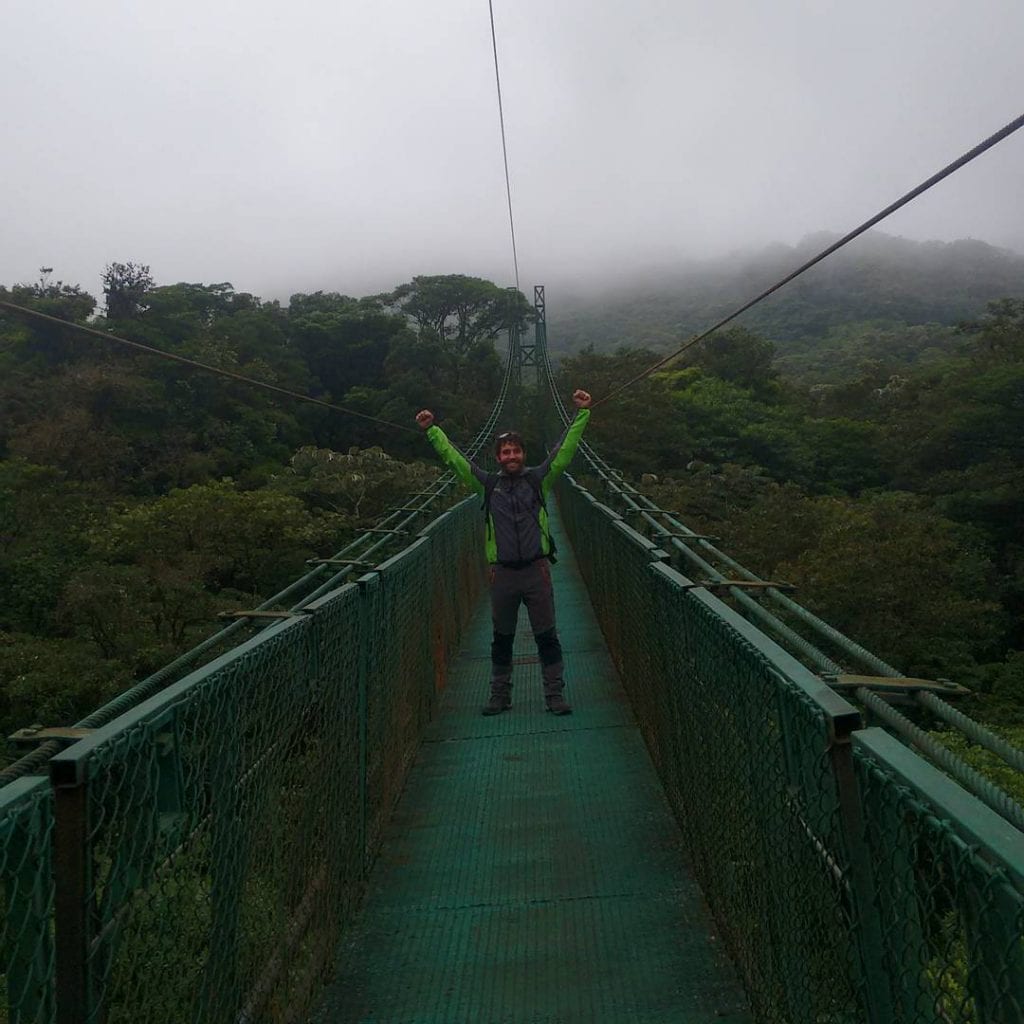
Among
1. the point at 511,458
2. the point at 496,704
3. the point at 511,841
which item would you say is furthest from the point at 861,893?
the point at 496,704

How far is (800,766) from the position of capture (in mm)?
1573

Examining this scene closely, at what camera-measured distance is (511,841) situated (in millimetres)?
3057

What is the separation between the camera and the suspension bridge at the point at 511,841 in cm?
118

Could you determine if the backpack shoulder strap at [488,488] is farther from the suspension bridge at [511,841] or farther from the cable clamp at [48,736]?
the cable clamp at [48,736]

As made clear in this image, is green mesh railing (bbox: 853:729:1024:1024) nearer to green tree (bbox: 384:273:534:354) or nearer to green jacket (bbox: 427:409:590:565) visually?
green jacket (bbox: 427:409:590:565)

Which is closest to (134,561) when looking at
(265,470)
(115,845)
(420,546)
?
(265,470)

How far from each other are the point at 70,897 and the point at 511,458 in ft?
9.59

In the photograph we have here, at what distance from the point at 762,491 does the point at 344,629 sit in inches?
707

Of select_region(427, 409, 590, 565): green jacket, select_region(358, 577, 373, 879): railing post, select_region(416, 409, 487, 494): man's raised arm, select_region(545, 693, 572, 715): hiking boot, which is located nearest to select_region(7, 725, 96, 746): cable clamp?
select_region(358, 577, 373, 879): railing post

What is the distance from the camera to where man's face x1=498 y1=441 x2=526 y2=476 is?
3977 mm

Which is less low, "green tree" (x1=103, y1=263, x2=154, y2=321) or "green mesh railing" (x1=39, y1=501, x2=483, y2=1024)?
"green tree" (x1=103, y1=263, x2=154, y2=321)

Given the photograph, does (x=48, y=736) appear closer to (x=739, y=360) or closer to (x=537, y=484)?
(x=537, y=484)

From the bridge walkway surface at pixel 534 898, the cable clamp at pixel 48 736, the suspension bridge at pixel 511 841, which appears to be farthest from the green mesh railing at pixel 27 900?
the bridge walkway surface at pixel 534 898

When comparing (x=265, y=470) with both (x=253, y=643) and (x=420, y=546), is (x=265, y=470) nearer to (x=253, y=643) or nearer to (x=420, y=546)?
(x=420, y=546)
